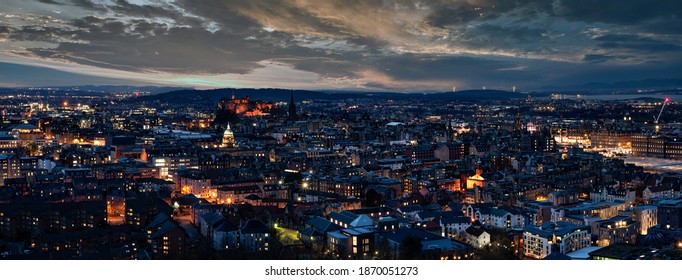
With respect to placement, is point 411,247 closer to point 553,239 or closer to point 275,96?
point 553,239

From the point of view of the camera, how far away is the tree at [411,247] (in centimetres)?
693

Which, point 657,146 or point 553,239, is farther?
point 657,146

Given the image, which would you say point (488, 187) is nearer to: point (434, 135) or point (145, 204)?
point (145, 204)

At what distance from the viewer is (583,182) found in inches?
571

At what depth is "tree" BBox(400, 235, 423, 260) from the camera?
6.93 m

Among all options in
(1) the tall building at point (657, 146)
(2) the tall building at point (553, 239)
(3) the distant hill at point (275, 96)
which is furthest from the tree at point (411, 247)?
(3) the distant hill at point (275, 96)

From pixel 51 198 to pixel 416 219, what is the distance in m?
5.99

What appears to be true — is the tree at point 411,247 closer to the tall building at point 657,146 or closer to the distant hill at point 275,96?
the tall building at point 657,146

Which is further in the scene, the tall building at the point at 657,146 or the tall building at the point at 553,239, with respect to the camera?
the tall building at the point at 657,146

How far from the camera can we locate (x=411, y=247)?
7.22m

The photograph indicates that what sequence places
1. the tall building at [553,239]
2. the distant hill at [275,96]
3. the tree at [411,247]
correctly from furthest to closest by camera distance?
the distant hill at [275,96] < the tall building at [553,239] < the tree at [411,247]

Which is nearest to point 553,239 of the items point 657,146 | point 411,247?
point 411,247

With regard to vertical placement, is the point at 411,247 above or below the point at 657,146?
below
